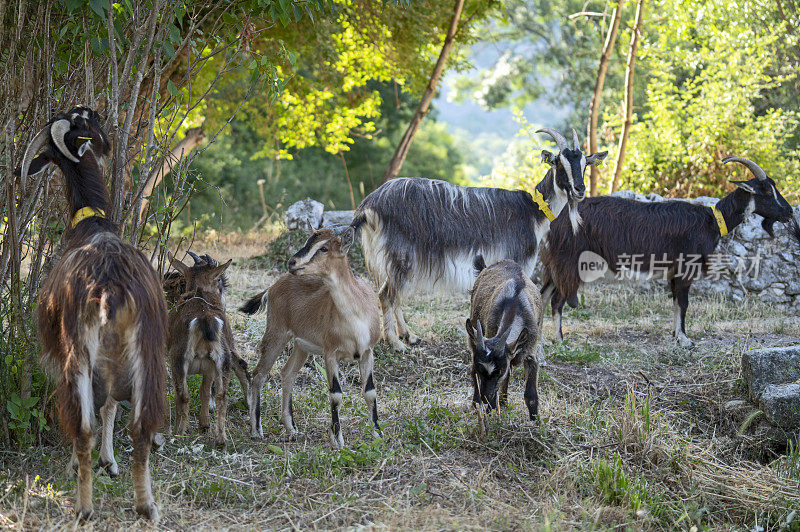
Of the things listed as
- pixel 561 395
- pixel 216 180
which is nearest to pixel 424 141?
pixel 216 180

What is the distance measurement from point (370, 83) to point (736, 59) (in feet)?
31.3

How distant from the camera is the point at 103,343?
12.4 feet

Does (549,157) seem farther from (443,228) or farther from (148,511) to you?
(148,511)

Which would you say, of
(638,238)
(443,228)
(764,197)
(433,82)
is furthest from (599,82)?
(443,228)

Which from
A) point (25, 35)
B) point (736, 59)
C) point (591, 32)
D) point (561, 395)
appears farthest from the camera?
point (591, 32)

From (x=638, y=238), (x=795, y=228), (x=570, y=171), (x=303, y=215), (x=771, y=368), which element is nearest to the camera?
(x=771, y=368)

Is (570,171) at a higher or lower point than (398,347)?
higher

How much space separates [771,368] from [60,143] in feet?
16.4

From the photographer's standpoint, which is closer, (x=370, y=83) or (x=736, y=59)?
(x=736, y=59)

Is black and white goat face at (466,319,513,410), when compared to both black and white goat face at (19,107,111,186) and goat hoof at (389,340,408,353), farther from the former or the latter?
black and white goat face at (19,107,111,186)

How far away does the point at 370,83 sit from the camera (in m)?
20.9

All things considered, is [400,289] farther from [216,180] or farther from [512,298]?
[216,180]

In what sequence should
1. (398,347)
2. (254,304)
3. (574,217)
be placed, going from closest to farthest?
(254,304), (398,347), (574,217)

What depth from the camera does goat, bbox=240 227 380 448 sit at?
16.4 feet
